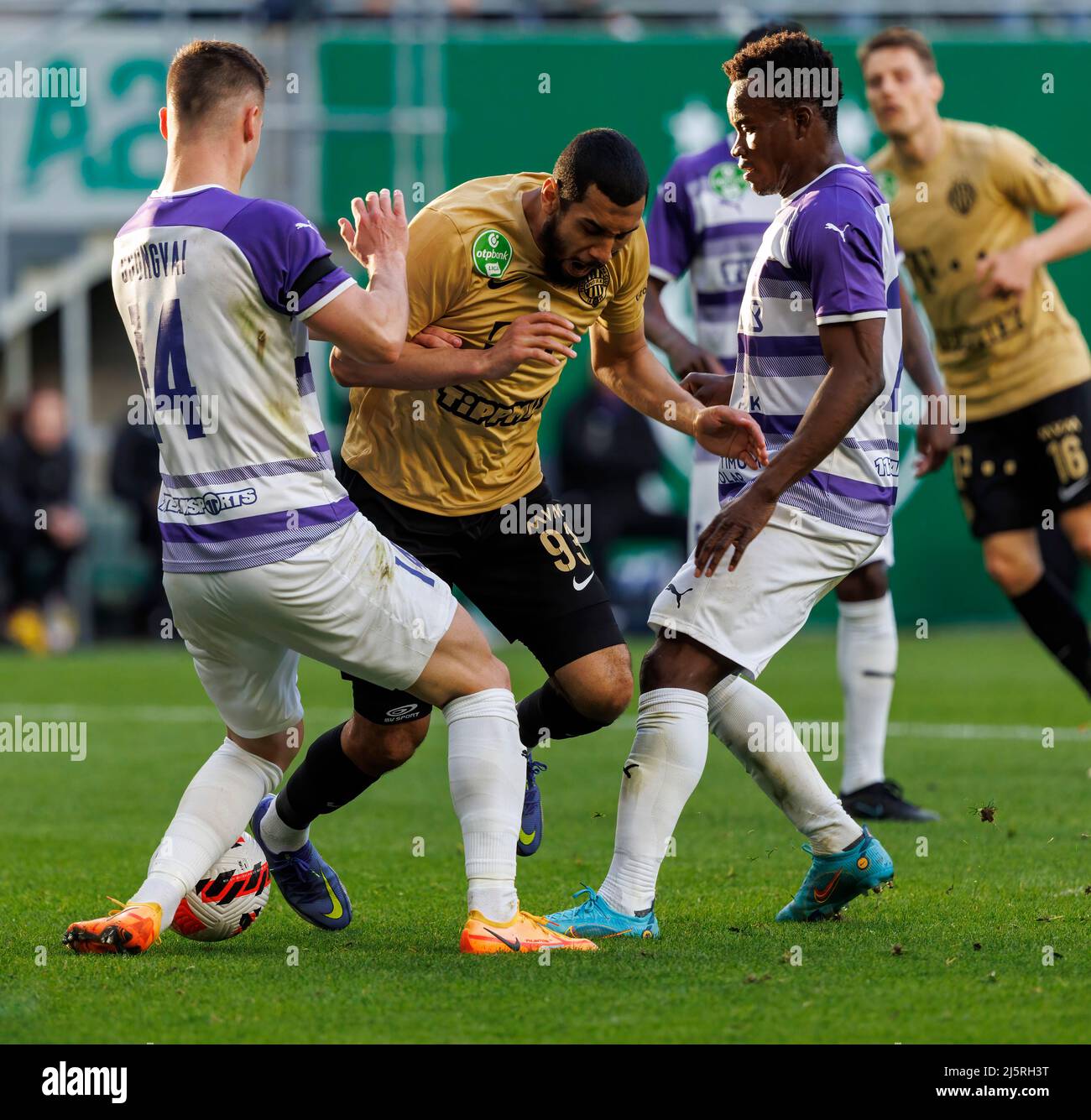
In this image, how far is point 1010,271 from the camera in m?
7.26

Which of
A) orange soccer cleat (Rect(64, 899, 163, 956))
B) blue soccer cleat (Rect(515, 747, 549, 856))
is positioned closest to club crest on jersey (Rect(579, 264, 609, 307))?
blue soccer cleat (Rect(515, 747, 549, 856))

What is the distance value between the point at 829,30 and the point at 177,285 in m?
14.3

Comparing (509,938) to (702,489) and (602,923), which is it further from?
(702,489)

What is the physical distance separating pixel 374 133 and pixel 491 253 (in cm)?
1213

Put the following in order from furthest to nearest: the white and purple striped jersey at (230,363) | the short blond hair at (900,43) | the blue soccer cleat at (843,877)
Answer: the short blond hair at (900,43)
the blue soccer cleat at (843,877)
the white and purple striped jersey at (230,363)

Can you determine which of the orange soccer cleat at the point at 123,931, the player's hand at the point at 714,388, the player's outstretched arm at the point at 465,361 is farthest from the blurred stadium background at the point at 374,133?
the orange soccer cleat at the point at 123,931

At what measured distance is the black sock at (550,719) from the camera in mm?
5727

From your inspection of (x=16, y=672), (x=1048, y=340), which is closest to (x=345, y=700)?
(x=16, y=672)

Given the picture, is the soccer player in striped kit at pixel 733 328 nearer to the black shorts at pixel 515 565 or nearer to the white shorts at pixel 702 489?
the white shorts at pixel 702 489

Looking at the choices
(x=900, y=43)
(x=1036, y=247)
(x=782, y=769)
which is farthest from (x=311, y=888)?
(x=900, y=43)

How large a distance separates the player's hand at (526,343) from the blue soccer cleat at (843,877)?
1606 mm

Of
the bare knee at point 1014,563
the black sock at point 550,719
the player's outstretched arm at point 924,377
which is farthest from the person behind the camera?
the bare knee at point 1014,563

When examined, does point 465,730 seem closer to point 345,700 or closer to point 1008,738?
point 1008,738
